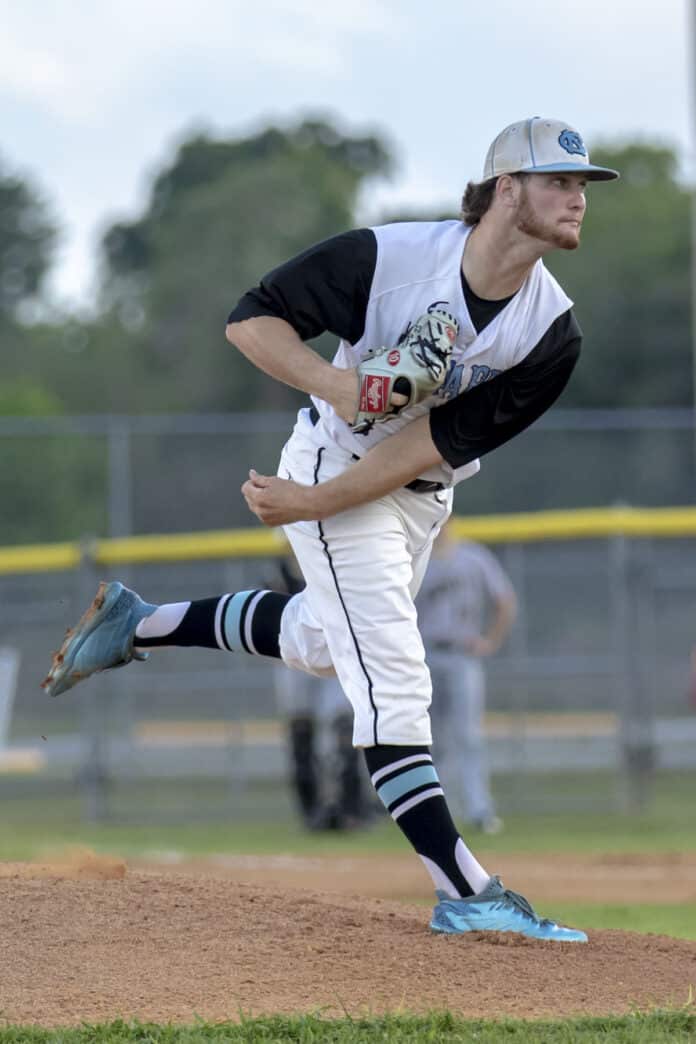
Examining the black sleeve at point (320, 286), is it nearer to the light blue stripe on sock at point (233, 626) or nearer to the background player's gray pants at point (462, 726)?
the light blue stripe on sock at point (233, 626)

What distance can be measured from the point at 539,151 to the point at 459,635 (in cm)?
703

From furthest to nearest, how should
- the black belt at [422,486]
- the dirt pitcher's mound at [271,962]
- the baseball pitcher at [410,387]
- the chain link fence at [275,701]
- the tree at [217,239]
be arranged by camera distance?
the tree at [217,239]
the chain link fence at [275,701]
the black belt at [422,486]
the baseball pitcher at [410,387]
the dirt pitcher's mound at [271,962]

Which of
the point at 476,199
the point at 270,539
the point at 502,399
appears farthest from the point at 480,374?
the point at 270,539

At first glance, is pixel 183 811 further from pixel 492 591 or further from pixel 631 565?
pixel 631 565

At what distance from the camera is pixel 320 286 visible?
450 cm

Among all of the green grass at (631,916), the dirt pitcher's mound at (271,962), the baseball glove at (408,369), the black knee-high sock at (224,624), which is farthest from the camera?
the green grass at (631,916)

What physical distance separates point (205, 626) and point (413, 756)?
87 cm

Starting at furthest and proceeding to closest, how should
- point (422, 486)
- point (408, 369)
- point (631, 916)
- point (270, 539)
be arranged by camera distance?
point (270, 539)
point (631, 916)
point (422, 486)
point (408, 369)

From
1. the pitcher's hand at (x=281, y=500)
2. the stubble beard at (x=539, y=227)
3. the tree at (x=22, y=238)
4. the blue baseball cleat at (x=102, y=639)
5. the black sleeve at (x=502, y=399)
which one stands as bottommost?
the blue baseball cleat at (x=102, y=639)

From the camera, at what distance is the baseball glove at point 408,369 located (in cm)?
432

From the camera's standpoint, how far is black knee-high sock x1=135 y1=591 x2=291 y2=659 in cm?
500

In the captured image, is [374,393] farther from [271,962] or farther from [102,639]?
[271,962]

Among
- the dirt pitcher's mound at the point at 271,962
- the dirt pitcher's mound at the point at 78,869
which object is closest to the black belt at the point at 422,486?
the dirt pitcher's mound at the point at 271,962

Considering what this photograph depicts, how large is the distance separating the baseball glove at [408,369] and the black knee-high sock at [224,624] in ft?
2.81
